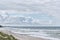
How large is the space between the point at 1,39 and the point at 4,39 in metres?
0.54

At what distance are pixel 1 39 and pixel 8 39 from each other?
4.87ft

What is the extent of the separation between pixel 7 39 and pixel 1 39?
1180mm

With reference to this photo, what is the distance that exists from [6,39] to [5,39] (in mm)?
293

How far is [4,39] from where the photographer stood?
22.4m

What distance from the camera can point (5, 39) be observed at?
22609 millimetres

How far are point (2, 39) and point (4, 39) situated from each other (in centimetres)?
34

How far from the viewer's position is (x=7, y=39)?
906 inches

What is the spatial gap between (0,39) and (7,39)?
1333 mm

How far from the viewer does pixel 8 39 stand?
918 inches

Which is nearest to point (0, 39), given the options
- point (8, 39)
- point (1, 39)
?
point (1, 39)

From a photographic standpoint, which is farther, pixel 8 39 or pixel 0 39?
pixel 8 39

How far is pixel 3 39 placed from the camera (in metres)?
22.3

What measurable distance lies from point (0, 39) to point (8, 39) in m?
1.64

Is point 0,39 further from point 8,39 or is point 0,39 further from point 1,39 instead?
point 8,39
